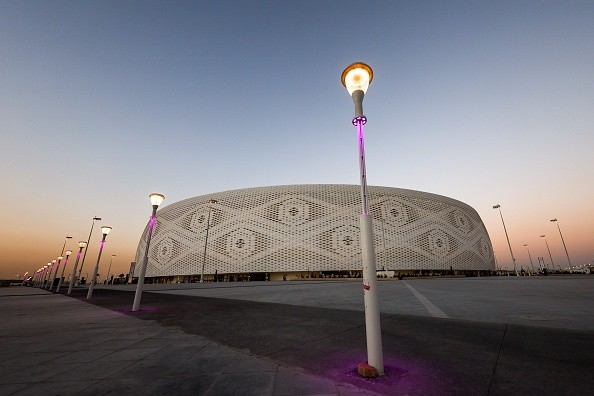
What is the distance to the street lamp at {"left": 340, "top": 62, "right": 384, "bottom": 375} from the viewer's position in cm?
283

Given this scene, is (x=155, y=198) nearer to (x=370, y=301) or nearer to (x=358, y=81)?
(x=358, y=81)

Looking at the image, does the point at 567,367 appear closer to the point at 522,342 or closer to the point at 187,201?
the point at 522,342

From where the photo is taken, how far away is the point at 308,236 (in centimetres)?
5556

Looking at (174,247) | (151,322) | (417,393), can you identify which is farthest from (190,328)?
(174,247)

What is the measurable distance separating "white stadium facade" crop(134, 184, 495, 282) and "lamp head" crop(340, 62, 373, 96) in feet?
168

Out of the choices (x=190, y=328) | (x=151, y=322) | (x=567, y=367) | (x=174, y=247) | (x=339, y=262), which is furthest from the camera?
(x=174, y=247)

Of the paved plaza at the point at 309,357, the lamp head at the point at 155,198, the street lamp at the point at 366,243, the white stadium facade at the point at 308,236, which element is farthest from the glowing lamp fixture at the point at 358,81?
the white stadium facade at the point at 308,236

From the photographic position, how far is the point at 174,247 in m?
61.6

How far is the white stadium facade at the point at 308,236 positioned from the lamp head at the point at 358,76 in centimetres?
5131

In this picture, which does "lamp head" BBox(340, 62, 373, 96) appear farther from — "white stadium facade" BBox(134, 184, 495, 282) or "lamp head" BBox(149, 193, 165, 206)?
"white stadium facade" BBox(134, 184, 495, 282)

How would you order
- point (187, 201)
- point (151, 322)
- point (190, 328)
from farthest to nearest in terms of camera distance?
point (187, 201) < point (151, 322) < point (190, 328)

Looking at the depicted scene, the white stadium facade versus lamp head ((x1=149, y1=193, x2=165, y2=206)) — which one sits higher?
the white stadium facade

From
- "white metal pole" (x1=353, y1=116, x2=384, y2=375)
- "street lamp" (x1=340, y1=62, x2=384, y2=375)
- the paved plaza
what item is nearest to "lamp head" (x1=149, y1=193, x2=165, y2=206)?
the paved plaza

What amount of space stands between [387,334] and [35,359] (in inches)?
208
